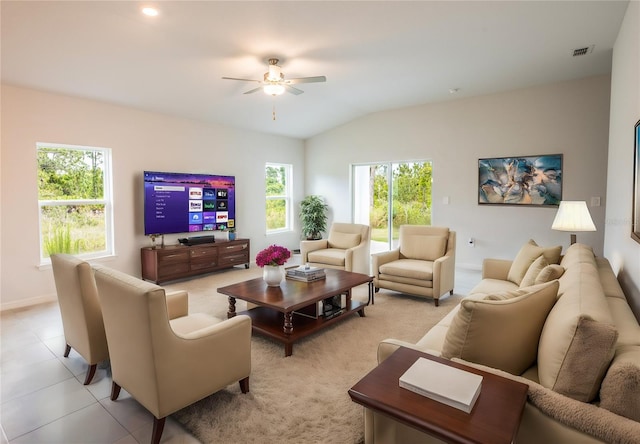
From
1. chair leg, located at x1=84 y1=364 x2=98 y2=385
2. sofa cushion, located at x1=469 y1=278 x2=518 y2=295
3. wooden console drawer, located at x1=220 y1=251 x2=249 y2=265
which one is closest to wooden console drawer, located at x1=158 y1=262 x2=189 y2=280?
wooden console drawer, located at x1=220 y1=251 x2=249 y2=265

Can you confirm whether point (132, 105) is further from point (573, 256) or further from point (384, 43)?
point (573, 256)

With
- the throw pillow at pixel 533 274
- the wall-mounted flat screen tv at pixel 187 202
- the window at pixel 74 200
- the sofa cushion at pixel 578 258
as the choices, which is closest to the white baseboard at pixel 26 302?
the window at pixel 74 200

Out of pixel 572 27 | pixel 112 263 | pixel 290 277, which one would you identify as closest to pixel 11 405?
pixel 290 277

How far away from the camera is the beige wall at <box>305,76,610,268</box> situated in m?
4.99

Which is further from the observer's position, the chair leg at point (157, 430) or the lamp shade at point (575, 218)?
the lamp shade at point (575, 218)

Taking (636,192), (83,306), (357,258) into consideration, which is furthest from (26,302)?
(636,192)

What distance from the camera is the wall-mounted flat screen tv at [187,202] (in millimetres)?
5230

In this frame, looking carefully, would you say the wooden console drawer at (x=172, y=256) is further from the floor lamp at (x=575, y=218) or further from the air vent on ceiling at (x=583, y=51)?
the air vent on ceiling at (x=583, y=51)

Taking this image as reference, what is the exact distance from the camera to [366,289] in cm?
483

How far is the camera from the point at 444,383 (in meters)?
1.29

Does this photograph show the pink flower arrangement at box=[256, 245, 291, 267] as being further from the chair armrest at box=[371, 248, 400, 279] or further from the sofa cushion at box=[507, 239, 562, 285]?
the sofa cushion at box=[507, 239, 562, 285]

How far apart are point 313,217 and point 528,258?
15.5 feet

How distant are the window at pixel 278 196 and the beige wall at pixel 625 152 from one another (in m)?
5.61

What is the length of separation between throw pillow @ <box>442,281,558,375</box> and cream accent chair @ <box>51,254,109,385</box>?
2309 mm
